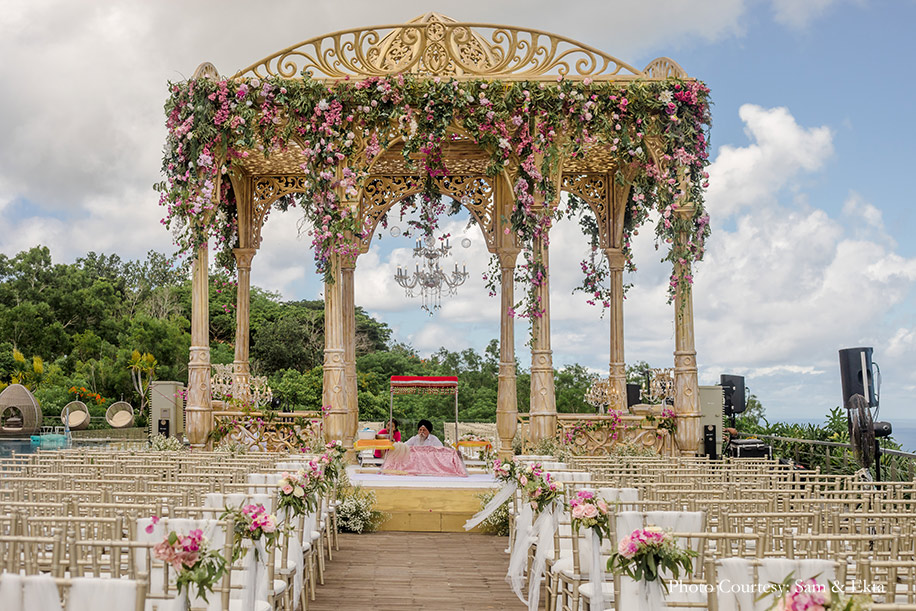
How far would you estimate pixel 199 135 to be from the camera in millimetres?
11266

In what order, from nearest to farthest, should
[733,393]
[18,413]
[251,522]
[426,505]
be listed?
[251,522], [426,505], [733,393], [18,413]

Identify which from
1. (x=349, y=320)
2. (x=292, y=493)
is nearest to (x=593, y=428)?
(x=349, y=320)

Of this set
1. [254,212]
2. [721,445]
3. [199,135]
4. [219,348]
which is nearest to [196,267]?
[199,135]

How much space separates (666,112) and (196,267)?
21.4 ft

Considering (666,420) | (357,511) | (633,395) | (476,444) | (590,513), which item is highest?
(633,395)

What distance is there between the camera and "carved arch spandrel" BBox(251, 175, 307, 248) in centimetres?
1462

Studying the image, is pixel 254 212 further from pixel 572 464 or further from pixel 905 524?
pixel 905 524

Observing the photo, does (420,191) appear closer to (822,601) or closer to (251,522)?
(251,522)

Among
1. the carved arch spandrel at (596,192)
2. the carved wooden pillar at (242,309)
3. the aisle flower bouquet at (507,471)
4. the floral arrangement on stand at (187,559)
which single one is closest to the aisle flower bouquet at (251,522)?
the floral arrangement on stand at (187,559)

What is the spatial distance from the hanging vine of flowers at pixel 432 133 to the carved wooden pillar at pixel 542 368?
127 mm

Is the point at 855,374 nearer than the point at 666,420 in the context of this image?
Yes

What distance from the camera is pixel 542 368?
456 inches

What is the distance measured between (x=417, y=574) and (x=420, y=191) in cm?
806

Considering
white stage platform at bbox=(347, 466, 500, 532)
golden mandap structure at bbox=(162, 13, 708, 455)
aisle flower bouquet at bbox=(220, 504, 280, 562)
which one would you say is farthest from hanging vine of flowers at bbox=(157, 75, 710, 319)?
aisle flower bouquet at bbox=(220, 504, 280, 562)
